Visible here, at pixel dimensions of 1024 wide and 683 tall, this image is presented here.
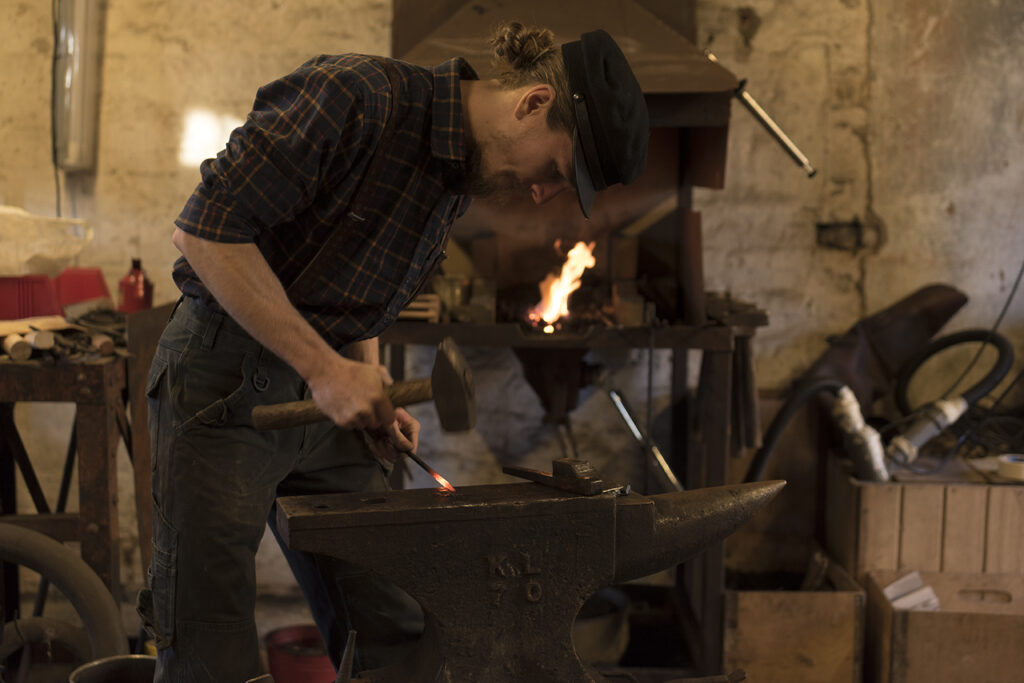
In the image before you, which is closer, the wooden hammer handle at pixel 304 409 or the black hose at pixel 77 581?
the wooden hammer handle at pixel 304 409

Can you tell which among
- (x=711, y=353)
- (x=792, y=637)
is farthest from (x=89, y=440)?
(x=792, y=637)

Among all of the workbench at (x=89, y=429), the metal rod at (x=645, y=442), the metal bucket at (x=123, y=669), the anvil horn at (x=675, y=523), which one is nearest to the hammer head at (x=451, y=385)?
the anvil horn at (x=675, y=523)

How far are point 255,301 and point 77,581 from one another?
142 cm

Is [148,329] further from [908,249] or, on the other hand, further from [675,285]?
[908,249]

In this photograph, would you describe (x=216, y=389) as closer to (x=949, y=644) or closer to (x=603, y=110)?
(x=603, y=110)

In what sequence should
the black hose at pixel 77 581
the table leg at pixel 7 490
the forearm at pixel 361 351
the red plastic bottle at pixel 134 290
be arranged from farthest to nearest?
the red plastic bottle at pixel 134 290 → the table leg at pixel 7 490 → the black hose at pixel 77 581 → the forearm at pixel 361 351

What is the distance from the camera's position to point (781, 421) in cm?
343

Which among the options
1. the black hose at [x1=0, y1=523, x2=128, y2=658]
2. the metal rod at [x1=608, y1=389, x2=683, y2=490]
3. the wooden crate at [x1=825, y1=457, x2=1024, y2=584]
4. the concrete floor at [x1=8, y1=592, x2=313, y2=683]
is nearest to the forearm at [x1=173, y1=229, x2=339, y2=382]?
the black hose at [x1=0, y1=523, x2=128, y2=658]

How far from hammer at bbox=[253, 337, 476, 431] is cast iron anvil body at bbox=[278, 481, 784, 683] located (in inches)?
5.0

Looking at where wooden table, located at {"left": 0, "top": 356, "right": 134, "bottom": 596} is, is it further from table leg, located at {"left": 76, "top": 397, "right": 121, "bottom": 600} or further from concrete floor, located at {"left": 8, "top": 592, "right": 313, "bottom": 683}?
concrete floor, located at {"left": 8, "top": 592, "right": 313, "bottom": 683}

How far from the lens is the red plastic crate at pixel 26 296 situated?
2.78m

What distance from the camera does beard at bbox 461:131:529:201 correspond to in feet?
5.53

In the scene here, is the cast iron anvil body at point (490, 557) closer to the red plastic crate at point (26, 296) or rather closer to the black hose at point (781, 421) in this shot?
the red plastic crate at point (26, 296)

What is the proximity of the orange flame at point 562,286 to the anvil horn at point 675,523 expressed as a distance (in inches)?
58.1
